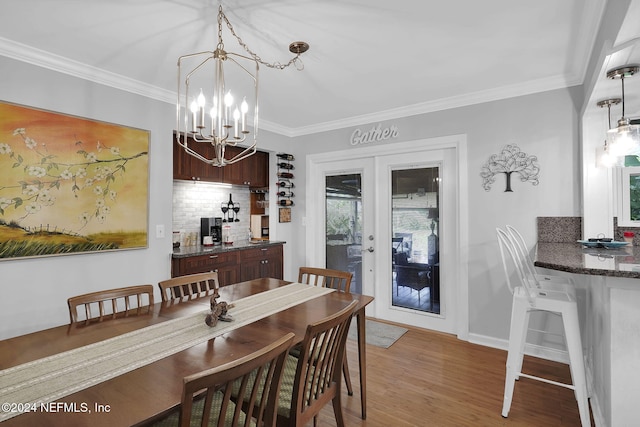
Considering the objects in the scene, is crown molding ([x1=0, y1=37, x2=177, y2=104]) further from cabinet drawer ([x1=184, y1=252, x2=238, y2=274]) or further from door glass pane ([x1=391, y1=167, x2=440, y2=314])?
door glass pane ([x1=391, y1=167, x2=440, y2=314])

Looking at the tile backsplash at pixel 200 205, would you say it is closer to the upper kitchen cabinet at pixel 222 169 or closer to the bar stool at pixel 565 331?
the upper kitchen cabinet at pixel 222 169

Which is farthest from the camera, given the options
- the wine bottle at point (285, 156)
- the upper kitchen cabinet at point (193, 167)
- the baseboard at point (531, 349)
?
the wine bottle at point (285, 156)

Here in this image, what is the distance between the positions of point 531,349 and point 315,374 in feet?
8.47

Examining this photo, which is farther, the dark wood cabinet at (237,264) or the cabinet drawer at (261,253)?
the cabinet drawer at (261,253)

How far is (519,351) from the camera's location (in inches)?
83.1

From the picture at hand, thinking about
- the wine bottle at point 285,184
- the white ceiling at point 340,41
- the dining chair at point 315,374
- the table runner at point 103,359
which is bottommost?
the dining chair at point 315,374

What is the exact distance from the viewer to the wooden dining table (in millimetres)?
926

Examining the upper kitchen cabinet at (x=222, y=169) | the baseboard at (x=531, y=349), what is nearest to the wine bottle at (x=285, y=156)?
the upper kitchen cabinet at (x=222, y=169)

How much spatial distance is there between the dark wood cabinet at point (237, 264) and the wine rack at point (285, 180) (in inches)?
25.7

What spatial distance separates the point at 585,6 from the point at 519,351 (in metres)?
2.17

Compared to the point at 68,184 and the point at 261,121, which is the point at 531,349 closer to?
the point at 261,121

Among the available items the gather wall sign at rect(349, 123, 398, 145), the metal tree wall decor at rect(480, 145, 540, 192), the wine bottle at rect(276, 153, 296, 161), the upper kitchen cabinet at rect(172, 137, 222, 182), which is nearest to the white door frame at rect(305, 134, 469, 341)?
the gather wall sign at rect(349, 123, 398, 145)

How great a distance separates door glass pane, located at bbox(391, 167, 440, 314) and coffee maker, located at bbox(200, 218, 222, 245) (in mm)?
2248

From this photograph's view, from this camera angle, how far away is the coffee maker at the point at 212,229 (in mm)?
4078
